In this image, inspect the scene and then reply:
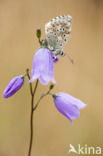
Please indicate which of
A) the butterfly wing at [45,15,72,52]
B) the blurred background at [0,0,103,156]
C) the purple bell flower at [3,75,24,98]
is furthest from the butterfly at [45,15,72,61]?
the blurred background at [0,0,103,156]

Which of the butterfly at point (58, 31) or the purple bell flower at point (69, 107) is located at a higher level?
the butterfly at point (58, 31)

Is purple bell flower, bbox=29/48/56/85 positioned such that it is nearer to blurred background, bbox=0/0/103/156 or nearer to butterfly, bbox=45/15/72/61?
butterfly, bbox=45/15/72/61

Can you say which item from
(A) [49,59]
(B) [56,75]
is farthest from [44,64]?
(B) [56,75]

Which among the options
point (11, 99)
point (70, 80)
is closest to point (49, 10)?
point (70, 80)

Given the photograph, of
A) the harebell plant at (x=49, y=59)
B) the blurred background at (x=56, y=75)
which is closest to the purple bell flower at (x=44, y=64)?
the harebell plant at (x=49, y=59)

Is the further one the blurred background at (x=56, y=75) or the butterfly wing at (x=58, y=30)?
the blurred background at (x=56, y=75)

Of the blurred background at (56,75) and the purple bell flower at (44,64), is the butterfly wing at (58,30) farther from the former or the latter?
the blurred background at (56,75)

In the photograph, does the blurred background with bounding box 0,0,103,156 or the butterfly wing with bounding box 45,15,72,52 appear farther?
the blurred background with bounding box 0,0,103,156

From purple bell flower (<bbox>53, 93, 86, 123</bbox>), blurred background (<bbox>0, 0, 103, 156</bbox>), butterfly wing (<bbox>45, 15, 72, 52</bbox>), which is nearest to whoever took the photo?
butterfly wing (<bbox>45, 15, 72, 52</bbox>)

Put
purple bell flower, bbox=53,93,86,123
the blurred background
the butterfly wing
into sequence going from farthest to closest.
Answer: the blurred background, purple bell flower, bbox=53,93,86,123, the butterfly wing
